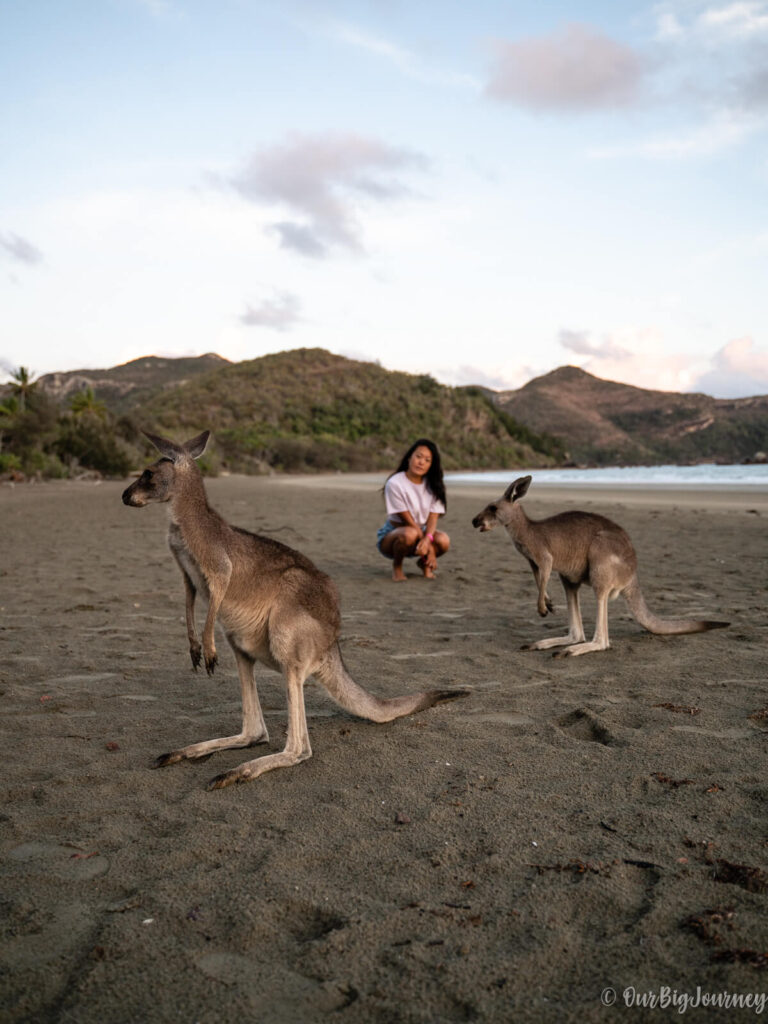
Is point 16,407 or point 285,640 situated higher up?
point 16,407

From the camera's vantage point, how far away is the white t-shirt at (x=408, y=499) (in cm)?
824

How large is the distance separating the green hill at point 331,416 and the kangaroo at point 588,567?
39543 mm

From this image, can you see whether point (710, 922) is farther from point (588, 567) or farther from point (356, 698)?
point (588, 567)

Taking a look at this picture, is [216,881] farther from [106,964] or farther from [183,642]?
[183,642]

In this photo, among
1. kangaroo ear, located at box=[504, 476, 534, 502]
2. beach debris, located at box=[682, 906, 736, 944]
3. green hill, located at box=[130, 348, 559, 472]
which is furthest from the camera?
green hill, located at box=[130, 348, 559, 472]

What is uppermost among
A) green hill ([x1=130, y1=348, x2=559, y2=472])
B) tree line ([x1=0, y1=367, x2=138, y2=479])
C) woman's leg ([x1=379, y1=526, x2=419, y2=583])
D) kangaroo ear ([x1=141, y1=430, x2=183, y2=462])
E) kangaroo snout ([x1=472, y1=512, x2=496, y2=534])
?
green hill ([x1=130, y1=348, x2=559, y2=472])

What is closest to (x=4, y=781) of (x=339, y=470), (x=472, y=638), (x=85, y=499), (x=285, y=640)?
(x=285, y=640)

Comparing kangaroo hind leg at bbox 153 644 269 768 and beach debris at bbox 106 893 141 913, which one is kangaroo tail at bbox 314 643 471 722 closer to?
kangaroo hind leg at bbox 153 644 269 768

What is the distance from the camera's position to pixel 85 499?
19281mm

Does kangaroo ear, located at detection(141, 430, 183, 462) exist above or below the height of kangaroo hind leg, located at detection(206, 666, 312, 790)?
above

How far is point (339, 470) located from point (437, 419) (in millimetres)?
20457

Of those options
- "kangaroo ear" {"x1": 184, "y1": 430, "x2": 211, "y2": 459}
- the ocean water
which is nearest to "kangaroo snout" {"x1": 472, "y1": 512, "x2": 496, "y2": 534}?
"kangaroo ear" {"x1": 184, "y1": 430, "x2": 211, "y2": 459}

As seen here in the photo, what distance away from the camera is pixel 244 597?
3.19 meters

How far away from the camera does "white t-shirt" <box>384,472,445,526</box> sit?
8242 millimetres
